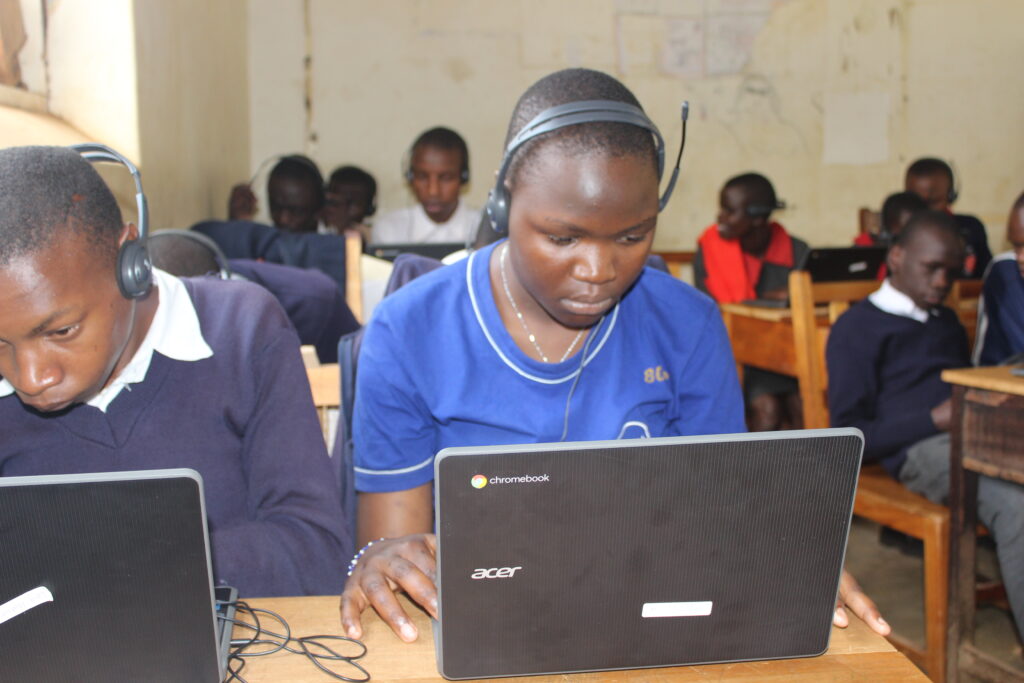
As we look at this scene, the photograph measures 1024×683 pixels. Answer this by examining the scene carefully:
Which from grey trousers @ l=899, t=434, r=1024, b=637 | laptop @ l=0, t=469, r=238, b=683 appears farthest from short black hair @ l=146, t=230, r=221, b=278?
grey trousers @ l=899, t=434, r=1024, b=637

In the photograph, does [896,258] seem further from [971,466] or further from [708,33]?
[708,33]

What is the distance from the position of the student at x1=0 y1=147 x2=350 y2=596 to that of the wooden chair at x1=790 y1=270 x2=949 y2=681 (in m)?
1.31

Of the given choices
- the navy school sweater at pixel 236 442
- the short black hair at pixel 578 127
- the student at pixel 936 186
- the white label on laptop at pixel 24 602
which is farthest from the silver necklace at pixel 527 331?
the student at pixel 936 186

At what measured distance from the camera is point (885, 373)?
224 centimetres

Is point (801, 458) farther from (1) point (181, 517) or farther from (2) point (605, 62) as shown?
(2) point (605, 62)

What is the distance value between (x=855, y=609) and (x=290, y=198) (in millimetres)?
3315

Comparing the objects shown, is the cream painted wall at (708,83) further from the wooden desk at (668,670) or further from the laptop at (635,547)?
the laptop at (635,547)

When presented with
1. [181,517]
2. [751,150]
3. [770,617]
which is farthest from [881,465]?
[751,150]

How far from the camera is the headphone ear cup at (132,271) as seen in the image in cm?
98

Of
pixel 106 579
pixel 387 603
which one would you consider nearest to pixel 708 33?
pixel 387 603

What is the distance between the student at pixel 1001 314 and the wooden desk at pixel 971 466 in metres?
0.74

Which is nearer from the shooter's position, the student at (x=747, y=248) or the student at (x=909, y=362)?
the student at (x=909, y=362)

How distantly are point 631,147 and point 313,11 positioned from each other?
3926mm

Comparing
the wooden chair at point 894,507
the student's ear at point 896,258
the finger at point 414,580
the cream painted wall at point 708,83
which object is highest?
the cream painted wall at point 708,83
